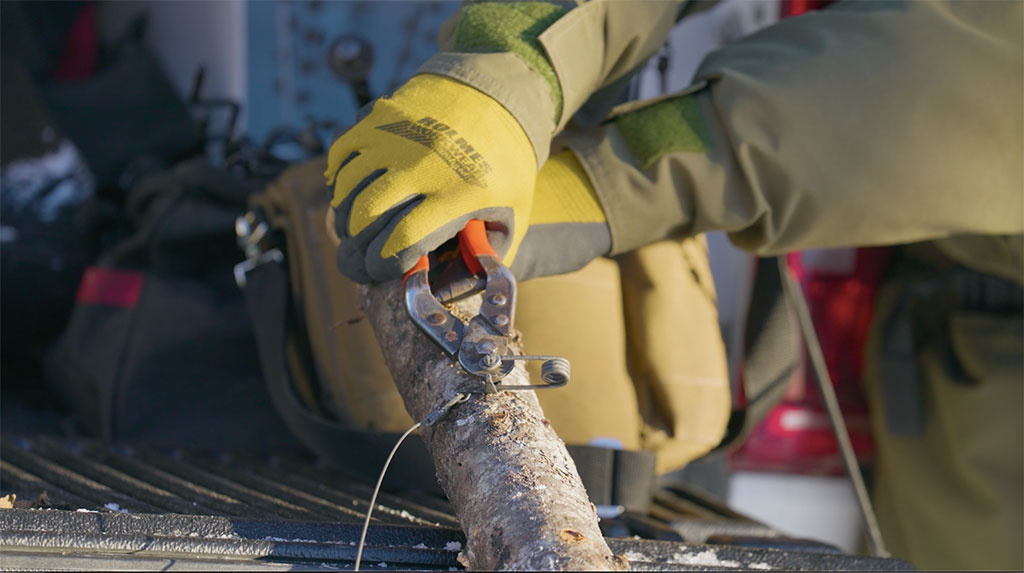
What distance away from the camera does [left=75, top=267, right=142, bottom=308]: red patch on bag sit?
1.52m

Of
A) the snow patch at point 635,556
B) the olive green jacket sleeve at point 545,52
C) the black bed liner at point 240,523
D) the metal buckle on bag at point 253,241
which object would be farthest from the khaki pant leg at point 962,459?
the metal buckle on bag at point 253,241

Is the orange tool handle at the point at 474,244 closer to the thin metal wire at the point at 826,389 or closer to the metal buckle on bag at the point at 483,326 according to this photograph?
the metal buckle on bag at the point at 483,326

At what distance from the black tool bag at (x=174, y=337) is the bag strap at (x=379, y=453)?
237 millimetres

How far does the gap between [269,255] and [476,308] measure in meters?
0.51

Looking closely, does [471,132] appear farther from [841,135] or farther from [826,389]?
[826,389]

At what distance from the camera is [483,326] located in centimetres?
83

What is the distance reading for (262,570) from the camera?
0.72 m

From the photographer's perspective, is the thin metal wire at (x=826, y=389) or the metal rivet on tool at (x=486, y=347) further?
the thin metal wire at (x=826, y=389)

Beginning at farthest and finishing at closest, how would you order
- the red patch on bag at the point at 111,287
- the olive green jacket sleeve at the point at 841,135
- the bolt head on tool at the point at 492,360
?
the red patch on bag at the point at 111,287, the olive green jacket sleeve at the point at 841,135, the bolt head on tool at the point at 492,360

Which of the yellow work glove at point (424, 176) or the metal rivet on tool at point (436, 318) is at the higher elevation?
the yellow work glove at point (424, 176)

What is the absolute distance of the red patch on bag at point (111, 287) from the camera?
1521mm

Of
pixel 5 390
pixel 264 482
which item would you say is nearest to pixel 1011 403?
pixel 264 482

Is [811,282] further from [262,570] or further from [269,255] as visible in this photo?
[262,570]

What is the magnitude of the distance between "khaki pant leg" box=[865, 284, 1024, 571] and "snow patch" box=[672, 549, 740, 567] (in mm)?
1091
